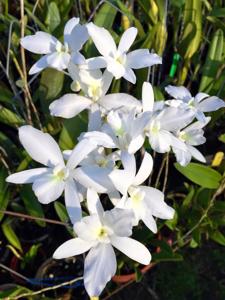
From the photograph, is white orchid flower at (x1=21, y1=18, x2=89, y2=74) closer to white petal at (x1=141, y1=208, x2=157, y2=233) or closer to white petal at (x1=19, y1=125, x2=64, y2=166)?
white petal at (x1=19, y1=125, x2=64, y2=166)

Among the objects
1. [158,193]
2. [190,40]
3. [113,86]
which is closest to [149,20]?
[190,40]

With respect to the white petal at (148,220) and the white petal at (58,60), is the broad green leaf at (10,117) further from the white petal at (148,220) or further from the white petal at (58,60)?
the white petal at (148,220)

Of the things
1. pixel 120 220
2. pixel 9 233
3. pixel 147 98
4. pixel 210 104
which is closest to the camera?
pixel 120 220

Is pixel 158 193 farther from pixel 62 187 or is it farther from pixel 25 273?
pixel 25 273

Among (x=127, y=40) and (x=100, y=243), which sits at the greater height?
(x=127, y=40)

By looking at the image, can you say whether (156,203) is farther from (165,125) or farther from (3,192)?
(3,192)

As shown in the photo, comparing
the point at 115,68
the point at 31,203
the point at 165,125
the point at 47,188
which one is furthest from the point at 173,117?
the point at 31,203

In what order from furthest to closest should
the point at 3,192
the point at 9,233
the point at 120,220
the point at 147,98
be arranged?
the point at 9,233 < the point at 3,192 < the point at 147,98 < the point at 120,220

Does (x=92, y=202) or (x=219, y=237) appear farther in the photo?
(x=219, y=237)
